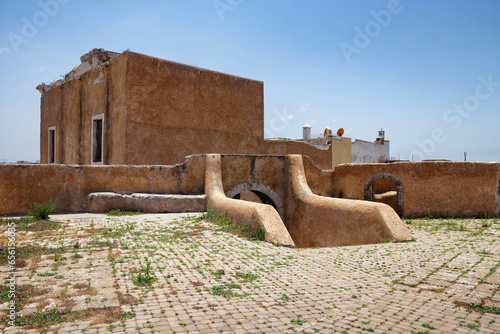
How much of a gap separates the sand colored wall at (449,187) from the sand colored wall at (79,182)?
7.84 metres

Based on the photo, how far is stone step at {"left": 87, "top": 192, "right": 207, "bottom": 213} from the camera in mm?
10594

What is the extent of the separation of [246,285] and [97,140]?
13546 millimetres

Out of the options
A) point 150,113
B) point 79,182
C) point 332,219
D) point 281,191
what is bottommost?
point 332,219

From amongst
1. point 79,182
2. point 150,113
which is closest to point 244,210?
point 79,182

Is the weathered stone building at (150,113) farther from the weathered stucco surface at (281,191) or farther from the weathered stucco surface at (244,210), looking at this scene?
the weathered stucco surface at (244,210)

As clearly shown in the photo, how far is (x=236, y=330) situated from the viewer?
11.9ft

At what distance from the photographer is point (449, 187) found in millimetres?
14047

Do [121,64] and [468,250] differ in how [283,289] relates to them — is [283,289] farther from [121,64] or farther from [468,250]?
[121,64]

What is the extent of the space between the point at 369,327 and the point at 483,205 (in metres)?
12.6

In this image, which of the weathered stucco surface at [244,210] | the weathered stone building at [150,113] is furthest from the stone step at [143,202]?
the weathered stone building at [150,113]

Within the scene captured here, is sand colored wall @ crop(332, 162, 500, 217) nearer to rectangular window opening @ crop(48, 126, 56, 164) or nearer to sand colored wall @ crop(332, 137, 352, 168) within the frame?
sand colored wall @ crop(332, 137, 352, 168)

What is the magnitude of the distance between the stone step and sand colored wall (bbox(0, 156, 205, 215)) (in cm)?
39

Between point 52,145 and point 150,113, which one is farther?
point 52,145

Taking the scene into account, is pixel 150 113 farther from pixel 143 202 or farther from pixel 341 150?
pixel 341 150
